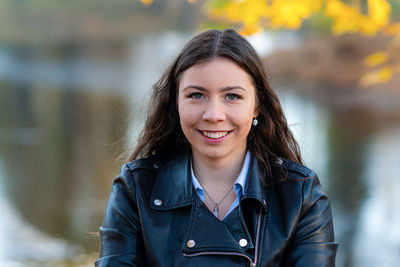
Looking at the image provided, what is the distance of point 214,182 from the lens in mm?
2057

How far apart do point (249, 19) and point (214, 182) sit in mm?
1996

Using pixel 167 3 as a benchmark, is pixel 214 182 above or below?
below

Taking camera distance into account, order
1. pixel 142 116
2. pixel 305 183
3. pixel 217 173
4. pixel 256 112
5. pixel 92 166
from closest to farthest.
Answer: pixel 305 183, pixel 217 173, pixel 256 112, pixel 142 116, pixel 92 166

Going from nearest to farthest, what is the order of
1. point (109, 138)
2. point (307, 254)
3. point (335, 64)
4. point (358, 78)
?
1. point (307, 254)
2. point (109, 138)
3. point (358, 78)
4. point (335, 64)

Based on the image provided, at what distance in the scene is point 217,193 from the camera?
2037mm

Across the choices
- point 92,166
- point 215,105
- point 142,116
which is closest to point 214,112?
point 215,105

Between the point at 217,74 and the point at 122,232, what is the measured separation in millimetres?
580

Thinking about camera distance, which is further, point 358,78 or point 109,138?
point 358,78

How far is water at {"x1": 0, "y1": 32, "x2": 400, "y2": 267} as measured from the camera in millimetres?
5402

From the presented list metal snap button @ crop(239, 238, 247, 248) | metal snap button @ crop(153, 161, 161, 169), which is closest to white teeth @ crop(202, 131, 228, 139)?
metal snap button @ crop(153, 161, 161, 169)

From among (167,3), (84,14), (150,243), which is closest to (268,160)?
(150,243)

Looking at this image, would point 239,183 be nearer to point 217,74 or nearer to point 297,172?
point 297,172

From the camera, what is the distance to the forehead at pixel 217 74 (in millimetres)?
1932

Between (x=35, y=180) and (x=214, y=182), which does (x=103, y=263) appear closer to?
(x=214, y=182)
